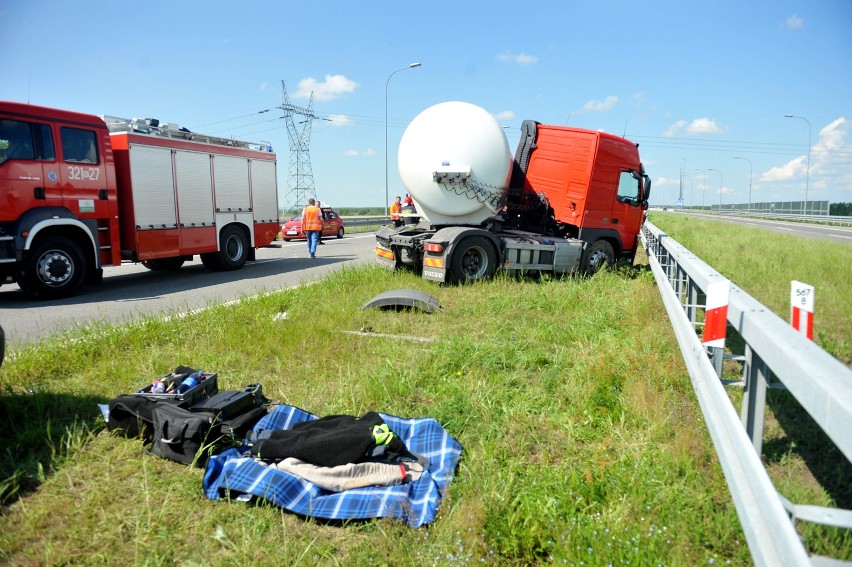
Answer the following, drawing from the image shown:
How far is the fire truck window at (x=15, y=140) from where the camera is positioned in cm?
819

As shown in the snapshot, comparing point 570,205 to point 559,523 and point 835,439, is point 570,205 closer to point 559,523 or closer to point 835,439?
point 559,523

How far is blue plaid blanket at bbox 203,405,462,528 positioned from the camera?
261cm

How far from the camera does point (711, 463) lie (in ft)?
9.30

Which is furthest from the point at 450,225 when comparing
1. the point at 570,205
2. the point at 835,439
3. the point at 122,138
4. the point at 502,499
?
the point at 835,439

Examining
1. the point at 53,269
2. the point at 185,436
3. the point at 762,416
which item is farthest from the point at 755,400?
the point at 53,269

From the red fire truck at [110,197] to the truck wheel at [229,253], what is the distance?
3cm

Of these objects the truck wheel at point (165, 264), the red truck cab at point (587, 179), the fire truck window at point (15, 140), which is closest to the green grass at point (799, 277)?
the red truck cab at point (587, 179)

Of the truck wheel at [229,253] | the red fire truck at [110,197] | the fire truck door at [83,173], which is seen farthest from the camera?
the truck wheel at [229,253]

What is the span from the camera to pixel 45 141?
8.63 metres

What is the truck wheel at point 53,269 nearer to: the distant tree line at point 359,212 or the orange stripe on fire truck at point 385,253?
the orange stripe on fire truck at point 385,253

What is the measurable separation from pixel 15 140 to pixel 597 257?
10.3 meters

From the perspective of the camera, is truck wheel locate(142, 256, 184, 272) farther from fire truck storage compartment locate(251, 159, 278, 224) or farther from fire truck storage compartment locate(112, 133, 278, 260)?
fire truck storage compartment locate(251, 159, 278, 224)

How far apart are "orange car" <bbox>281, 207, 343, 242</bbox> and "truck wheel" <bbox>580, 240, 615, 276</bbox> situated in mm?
14613

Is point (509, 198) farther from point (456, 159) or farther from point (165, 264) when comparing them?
point (165, 264)
